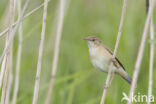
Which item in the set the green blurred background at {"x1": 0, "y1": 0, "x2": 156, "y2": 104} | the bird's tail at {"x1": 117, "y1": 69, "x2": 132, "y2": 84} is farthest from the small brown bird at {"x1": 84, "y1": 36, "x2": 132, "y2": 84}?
the green blurred background at {"x1": 0, "y1": 0, "x2": 156, "y2": 104}

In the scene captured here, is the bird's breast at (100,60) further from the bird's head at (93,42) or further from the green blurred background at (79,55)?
the green blurred background at (79,55)

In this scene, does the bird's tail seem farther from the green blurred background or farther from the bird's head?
the bird's head

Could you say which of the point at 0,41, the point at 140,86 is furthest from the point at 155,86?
the point at 0,41

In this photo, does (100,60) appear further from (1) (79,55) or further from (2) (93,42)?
(1) (79,55)

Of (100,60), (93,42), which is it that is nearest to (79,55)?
(93,42)

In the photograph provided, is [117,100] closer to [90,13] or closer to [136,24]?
[136,24]

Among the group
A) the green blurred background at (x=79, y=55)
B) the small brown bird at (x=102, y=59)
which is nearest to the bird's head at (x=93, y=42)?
the small brown bird at (x=102, y=59)
